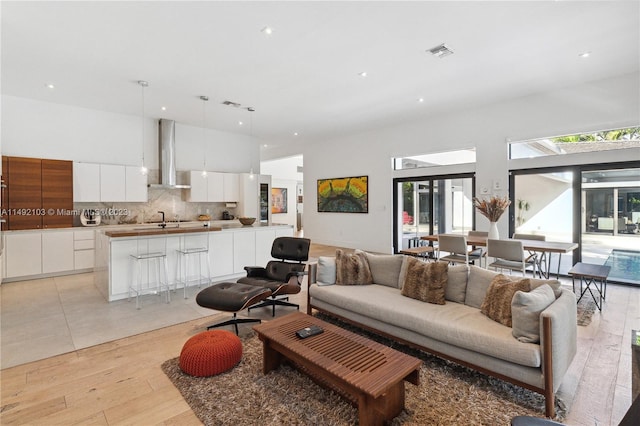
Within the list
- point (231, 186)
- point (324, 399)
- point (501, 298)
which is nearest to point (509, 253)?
point (501, 298)

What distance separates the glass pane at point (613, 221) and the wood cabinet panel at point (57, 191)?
921 centimetres

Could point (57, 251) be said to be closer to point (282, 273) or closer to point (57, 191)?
point (57, 191)

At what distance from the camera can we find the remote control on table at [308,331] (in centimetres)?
231

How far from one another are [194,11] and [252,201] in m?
5.29

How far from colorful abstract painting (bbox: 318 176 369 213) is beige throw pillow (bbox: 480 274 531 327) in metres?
5.90

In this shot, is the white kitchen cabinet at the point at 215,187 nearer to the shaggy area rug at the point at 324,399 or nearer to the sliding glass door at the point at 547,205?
the shaggy area rug at the point at 324,399

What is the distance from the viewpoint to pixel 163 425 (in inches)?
75.4

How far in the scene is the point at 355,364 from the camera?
76.4 inches

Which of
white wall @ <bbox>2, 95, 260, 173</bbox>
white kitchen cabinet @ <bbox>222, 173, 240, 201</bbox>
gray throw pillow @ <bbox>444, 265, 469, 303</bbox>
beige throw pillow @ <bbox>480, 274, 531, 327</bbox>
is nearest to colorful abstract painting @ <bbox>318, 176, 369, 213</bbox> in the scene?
white kitchen cabinet @ <bbox>222, 173, 240, 201</bbox>

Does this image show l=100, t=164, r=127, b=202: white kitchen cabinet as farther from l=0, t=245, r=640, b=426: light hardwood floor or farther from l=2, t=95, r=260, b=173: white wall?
l=0, t=245, r=640, b=426: light hardwood floor

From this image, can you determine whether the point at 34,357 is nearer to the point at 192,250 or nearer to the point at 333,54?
the point at 192,250

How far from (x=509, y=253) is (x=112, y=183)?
7.19m

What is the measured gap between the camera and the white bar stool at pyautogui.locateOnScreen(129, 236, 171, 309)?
438 centimetres

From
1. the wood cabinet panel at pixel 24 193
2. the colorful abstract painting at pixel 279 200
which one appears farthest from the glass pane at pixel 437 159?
the wood cabinet panel at pixel 24 193
